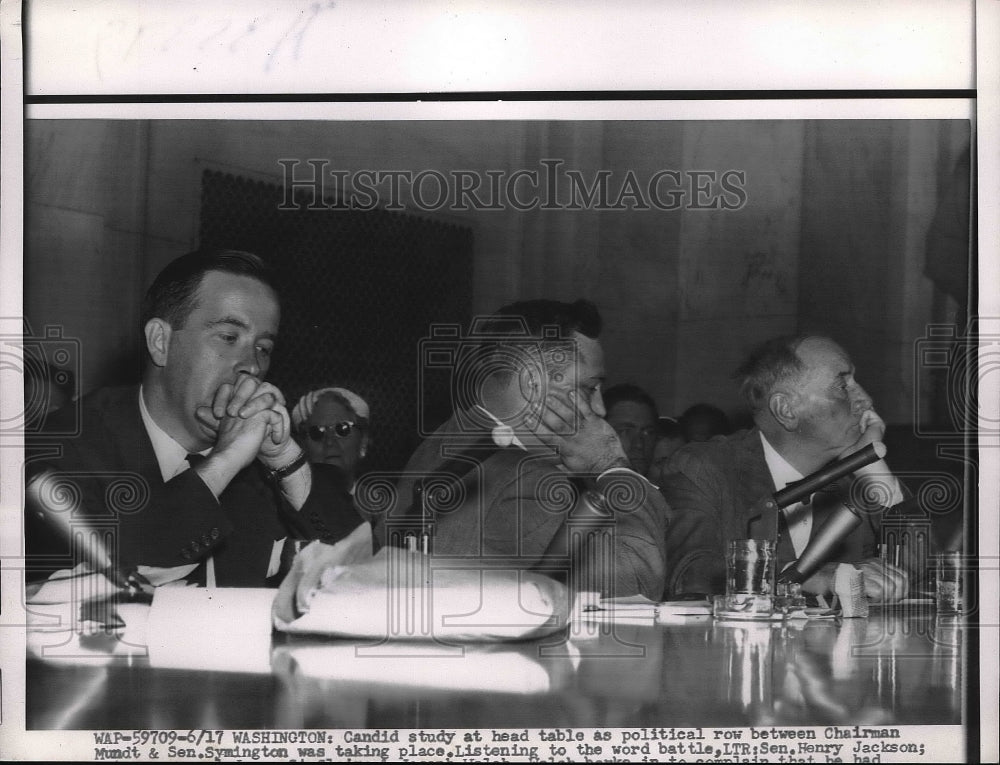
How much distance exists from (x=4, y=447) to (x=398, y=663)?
960 mm

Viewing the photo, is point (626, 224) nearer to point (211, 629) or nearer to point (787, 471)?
→ point (787, 471)

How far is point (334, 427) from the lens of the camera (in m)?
2.64

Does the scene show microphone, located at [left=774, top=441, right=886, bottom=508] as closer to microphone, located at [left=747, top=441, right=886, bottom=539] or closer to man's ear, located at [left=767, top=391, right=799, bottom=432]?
microphone, located at [left=747, top=441, right=886, bottom=539]

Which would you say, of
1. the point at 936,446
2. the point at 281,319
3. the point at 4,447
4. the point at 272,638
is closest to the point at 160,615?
the point at 272,638

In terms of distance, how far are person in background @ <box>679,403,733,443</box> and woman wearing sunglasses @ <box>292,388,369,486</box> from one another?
70 centimetres

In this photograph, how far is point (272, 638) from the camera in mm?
2539

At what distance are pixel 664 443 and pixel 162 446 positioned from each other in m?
1.10

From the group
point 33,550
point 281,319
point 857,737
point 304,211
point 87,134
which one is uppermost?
point 87,134

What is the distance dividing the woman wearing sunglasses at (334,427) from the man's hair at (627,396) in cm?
52

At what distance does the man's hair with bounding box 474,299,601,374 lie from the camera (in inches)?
104

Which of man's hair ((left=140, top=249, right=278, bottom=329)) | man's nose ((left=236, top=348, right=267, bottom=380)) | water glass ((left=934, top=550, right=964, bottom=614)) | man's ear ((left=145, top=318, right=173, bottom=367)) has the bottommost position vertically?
water glass ((left=934, top=550, right=964, bottom=614))

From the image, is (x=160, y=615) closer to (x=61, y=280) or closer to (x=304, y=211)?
(x=61, y=280)

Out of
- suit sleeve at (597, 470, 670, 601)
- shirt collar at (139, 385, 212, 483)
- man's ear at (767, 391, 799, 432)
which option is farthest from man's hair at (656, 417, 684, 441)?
shirt collar at (139, 385, 212, 483)

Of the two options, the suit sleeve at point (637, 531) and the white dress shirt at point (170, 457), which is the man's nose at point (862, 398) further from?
the white dress shirt at point (170, 457)
